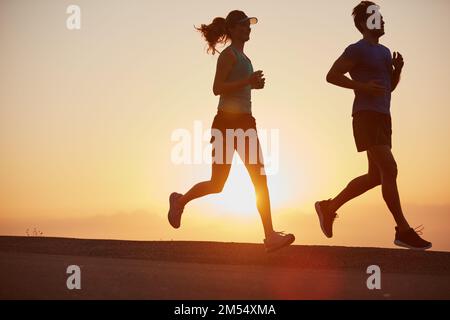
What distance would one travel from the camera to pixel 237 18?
30.3 feet

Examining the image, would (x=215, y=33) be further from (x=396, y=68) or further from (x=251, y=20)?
(x=396, y=68)

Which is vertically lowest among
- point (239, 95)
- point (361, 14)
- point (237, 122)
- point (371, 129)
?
point (371, 129)

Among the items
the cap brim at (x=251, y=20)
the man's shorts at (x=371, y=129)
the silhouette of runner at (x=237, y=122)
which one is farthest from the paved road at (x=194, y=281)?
the cap brim at (x=251, y=20)

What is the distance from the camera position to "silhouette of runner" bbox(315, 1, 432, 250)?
8.97 m

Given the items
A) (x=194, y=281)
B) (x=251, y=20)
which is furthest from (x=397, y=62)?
(x=194, y=281)

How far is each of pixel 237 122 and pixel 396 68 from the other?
1.84m

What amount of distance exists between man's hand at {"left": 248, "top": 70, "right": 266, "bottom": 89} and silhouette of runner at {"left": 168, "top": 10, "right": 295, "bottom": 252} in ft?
0.04

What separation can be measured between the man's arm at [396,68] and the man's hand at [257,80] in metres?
1.57

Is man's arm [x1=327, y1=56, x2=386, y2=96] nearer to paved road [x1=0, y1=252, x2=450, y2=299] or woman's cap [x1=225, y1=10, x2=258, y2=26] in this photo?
woman's cap [x1=225, y1=10, x2=258, y2=26]

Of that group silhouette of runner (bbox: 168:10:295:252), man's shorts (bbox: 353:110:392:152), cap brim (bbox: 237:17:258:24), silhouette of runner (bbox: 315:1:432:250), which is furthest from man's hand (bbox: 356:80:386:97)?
cap brim (bbox: 237:17:258:24)

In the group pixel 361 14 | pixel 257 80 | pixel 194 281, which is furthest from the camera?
pixel 361 14

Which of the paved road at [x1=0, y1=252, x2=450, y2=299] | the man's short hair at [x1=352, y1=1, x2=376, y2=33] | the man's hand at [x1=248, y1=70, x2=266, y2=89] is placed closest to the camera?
the paved road at [x1=0, y1=252, x2=450, y2=299]

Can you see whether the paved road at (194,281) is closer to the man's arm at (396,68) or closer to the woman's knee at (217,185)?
the woman's knee at (217,185)
